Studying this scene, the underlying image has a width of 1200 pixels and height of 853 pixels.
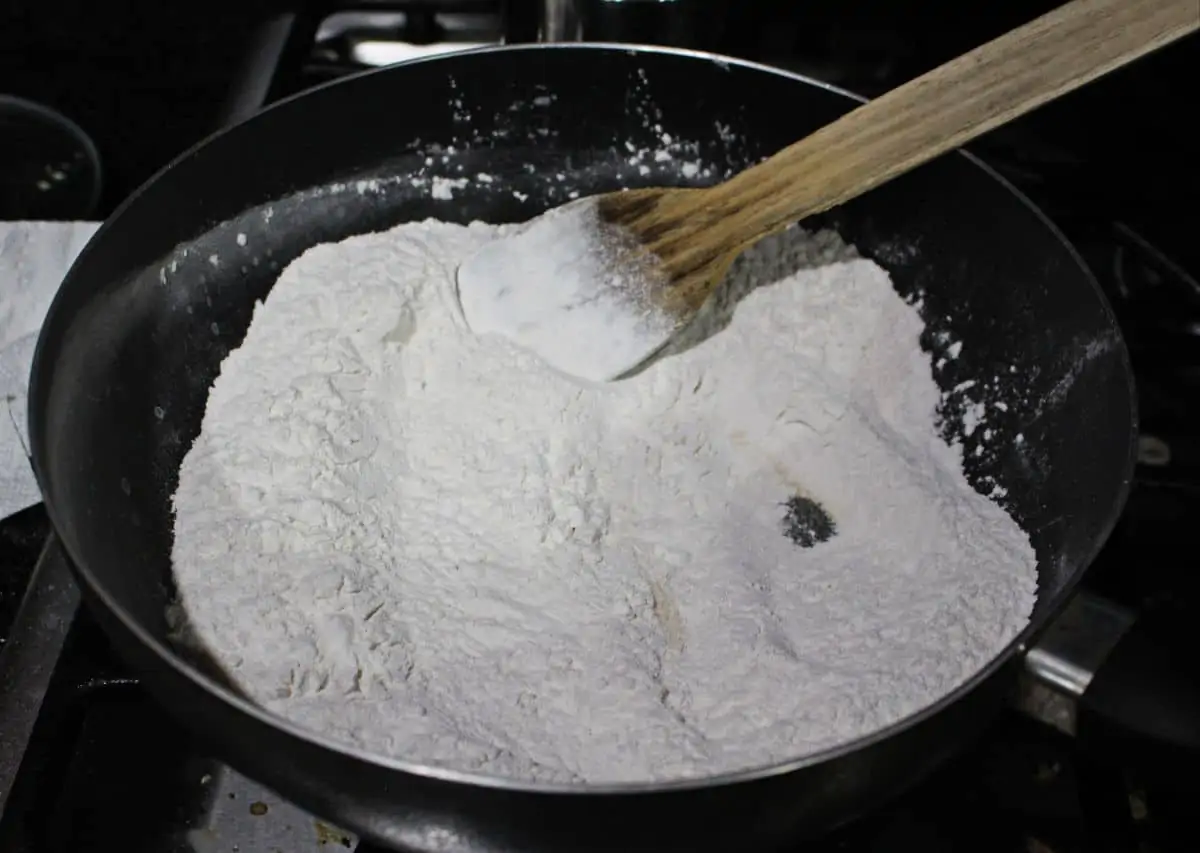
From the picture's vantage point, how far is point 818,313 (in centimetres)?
90

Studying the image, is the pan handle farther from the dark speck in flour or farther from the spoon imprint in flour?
the spoon imprint in flour

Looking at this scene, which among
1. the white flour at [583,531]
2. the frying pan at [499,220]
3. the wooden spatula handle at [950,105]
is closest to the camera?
the frying pan at [499,220]

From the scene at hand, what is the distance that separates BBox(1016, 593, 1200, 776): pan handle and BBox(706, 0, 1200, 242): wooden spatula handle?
339 mm

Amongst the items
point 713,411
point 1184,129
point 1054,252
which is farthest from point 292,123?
point 1184,129

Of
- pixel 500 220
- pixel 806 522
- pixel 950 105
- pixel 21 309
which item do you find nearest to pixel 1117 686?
pixel 806 522

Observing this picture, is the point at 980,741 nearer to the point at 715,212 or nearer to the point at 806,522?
the point at 806,522

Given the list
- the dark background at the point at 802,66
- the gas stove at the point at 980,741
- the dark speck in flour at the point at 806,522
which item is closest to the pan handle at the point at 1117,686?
the gas stove at the point at 980,741

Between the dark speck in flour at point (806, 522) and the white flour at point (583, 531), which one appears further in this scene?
the dark speck in flour at point (806, 522)

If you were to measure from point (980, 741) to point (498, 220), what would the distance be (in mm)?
569

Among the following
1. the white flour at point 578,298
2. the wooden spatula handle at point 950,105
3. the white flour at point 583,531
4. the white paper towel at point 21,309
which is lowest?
the white paper towel at point 21,309

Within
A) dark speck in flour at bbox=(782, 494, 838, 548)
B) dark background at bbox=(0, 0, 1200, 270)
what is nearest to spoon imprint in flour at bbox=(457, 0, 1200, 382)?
dark speck in flour at bbox=(782, 494, 838, 548)

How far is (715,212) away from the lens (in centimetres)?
83

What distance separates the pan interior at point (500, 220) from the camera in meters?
0.73

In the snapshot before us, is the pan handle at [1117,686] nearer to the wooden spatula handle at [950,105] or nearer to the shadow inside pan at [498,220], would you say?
the shadow inside pan at [498,220]
